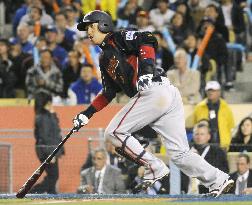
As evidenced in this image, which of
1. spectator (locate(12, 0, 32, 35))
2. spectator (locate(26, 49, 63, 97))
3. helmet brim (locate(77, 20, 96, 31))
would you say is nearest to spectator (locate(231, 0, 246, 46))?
spectator (locate(26, 49, 63, 97))

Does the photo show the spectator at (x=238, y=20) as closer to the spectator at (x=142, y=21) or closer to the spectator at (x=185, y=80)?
the spectator at (x=142, y=21)

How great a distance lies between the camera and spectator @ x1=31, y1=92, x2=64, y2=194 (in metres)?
14.6

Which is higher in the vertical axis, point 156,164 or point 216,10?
point 216,10

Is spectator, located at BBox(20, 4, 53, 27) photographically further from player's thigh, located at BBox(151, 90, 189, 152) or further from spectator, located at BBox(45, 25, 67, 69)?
player's thigh, located at BBox(151, 90, 189, 152)

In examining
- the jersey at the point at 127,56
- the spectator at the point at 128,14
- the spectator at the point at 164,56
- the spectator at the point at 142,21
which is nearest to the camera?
the jersey at the point at 127,56

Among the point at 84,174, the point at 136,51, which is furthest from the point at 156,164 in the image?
the point at 84,174

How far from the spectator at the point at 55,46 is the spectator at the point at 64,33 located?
0.12 m

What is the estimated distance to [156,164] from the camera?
11406mm

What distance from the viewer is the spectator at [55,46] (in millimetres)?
18672

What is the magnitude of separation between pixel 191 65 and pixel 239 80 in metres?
1.18

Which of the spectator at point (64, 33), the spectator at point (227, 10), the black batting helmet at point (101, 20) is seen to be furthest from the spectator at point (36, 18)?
the black batting helmet at point (101, 20)

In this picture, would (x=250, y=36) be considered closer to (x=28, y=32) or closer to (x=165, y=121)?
(x=28, y=32)

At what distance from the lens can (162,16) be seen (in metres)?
19.6

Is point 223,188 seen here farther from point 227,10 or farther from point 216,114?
point 227,10
